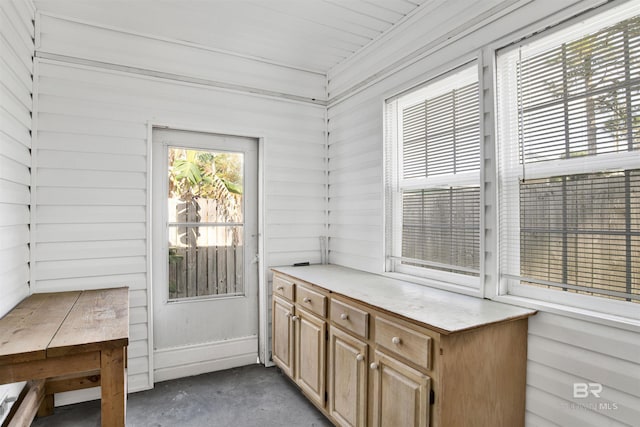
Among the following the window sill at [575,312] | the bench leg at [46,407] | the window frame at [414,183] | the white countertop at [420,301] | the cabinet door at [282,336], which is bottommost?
the bench leg at [46,407]

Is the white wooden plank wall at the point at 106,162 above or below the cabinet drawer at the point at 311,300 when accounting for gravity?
above

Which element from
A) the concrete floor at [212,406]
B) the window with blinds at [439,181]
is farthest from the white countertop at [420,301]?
the concrete floor at [212,406]

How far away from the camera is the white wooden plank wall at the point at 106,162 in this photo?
8.50 feet

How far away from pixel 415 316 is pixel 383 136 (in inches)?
62.9

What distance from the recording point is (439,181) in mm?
2385

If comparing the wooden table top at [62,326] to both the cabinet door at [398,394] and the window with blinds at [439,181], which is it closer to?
the cabinet door at [398,394]

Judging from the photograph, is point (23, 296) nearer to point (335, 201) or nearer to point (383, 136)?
point (335, 201)

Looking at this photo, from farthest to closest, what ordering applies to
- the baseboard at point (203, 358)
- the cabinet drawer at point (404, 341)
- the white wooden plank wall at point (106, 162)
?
the baseboard at point (203, 358) → the white wooden plank wall at point (106, 162) → the cabinet drawer at point (404, 341)

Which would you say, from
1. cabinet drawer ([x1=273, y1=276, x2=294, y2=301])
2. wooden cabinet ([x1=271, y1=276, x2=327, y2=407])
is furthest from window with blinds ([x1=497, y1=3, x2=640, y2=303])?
cabinet drawer ([x1=273, y1=276, x2=294, y2=301])

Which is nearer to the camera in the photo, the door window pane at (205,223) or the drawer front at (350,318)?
the drawer front at (350,318)

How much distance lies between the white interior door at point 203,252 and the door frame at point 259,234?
63 mm

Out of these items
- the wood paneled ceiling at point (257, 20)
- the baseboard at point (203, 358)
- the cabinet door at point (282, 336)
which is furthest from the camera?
the baseboard at point (203, 358)

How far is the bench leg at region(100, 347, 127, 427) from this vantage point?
1.58 meters

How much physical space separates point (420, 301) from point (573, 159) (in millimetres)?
1008
